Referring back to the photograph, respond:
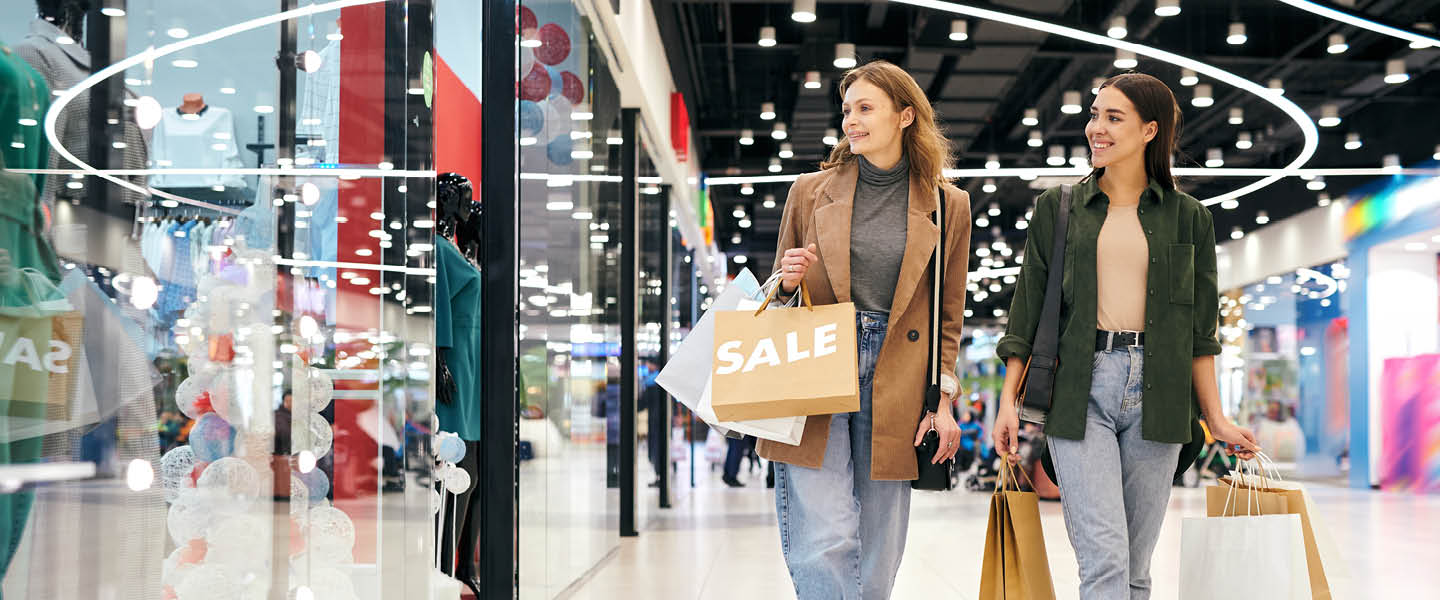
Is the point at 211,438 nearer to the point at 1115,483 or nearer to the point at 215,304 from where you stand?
the point at 215,304

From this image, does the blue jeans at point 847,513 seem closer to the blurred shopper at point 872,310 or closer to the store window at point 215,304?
the blurred shopper at point 872,310

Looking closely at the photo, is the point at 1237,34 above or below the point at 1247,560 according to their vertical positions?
above

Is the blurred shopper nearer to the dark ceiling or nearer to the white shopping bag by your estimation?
the white shopping bag

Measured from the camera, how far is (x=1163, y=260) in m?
2.42

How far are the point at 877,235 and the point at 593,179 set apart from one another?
3.00 meters

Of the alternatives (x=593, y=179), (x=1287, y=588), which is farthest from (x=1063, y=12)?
(x=1287, y=588)

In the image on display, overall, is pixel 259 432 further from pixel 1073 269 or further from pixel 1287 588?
pixel 1287 588

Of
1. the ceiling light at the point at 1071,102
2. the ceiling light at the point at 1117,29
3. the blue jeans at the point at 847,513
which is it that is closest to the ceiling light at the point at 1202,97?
the ceiling light at the point at 1071,102

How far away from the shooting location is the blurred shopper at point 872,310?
7.41 ft

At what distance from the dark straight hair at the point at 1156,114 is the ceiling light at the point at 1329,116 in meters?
9.36

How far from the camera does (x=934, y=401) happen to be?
7.54 ft

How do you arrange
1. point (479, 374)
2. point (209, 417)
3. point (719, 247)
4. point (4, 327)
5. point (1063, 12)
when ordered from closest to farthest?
point (4, 327)
point (209, 417)
point (479, 374)
point (1063, 12)
point (719, 247)

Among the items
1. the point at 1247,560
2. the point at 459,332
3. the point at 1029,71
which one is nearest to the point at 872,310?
the point at 1247,560

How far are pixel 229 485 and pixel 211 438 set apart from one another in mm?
96
